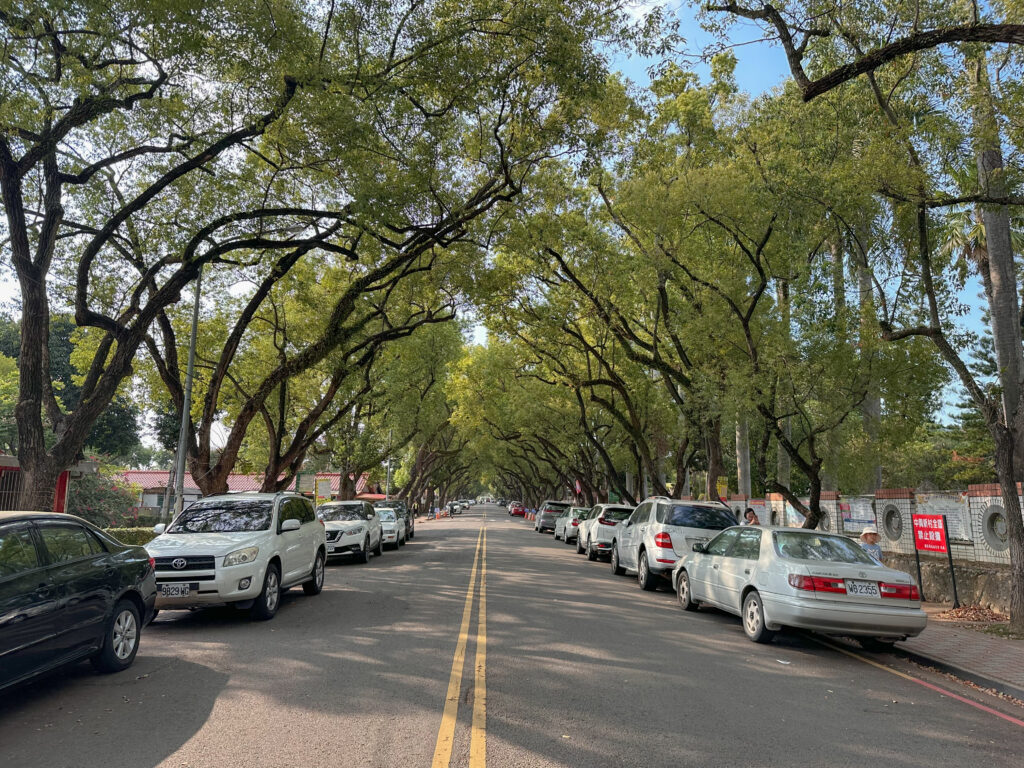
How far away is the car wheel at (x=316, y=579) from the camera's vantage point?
469 inches

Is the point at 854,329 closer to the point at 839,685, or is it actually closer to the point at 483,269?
the point at 839,685

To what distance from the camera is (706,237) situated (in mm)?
17891

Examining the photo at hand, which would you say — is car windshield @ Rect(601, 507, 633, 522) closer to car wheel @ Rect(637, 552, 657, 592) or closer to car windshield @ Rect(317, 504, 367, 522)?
car wheel @ Rect(637, 552, 657, 592)

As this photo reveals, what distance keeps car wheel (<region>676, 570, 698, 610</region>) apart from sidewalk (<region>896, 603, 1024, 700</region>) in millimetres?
3079

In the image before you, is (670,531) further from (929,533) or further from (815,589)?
(815,589)

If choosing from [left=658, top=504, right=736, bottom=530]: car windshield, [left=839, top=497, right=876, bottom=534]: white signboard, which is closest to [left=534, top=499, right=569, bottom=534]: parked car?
[left=839, top=497, right=876, bottom=534]: white signboard

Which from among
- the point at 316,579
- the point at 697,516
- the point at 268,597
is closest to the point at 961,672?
the point at 697,516

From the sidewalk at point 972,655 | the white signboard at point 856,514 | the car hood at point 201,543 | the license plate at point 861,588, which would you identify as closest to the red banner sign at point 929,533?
the white signboard at point 856,514

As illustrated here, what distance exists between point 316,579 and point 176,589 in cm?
363

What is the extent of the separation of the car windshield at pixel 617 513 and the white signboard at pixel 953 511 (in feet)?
28.3

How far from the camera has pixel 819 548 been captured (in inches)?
348

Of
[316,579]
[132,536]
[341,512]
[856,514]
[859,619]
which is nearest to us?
[859,619]

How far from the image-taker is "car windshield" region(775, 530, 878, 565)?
8633 mm

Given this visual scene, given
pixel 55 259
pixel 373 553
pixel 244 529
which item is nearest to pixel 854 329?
pixel 244 529
